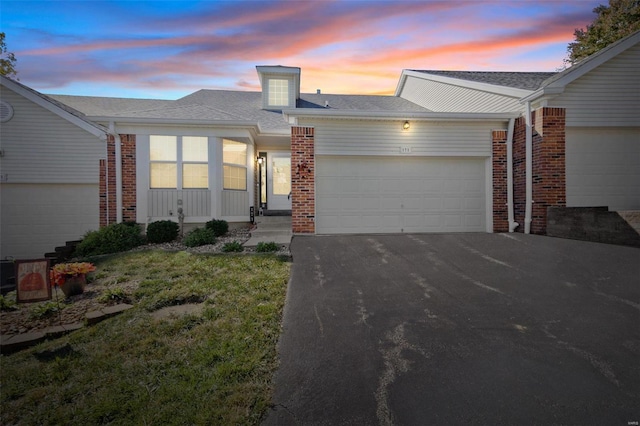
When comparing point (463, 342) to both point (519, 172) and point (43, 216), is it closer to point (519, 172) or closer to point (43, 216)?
point (519, 172)

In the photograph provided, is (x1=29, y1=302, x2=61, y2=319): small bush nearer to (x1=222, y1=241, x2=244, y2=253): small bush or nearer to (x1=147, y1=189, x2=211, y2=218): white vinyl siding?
(x1=222, y1=241, x2=244, y2=253): small bush

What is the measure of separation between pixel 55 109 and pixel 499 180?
13.8 metres

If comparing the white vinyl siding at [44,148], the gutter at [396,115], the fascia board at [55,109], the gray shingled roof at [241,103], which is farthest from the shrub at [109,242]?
the gray shingled roof at [241,103]

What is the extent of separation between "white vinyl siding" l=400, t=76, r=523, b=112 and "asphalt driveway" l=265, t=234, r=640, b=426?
5.57 metres

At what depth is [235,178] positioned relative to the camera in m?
10.8

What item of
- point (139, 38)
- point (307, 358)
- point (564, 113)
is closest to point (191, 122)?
point (139, 38)

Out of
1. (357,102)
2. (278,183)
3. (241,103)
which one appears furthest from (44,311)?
(357,102)

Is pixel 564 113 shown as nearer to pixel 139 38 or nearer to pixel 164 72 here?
pixel 139 38

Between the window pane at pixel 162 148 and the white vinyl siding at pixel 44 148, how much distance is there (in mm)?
1832

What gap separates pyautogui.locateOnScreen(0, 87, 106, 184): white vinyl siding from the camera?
9.95 metres

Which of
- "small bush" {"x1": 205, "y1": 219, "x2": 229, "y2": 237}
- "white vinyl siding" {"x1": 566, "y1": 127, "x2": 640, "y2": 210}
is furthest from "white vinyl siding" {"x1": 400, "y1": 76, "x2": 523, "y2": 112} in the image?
"small bush" {"x1": 205, "y1": 219, "x2": 229, "y2": 237}

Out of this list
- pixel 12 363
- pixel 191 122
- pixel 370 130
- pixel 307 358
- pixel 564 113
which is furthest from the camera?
pixel 191 122

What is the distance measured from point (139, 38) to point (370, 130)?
20.1 ft

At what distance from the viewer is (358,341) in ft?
10.6
